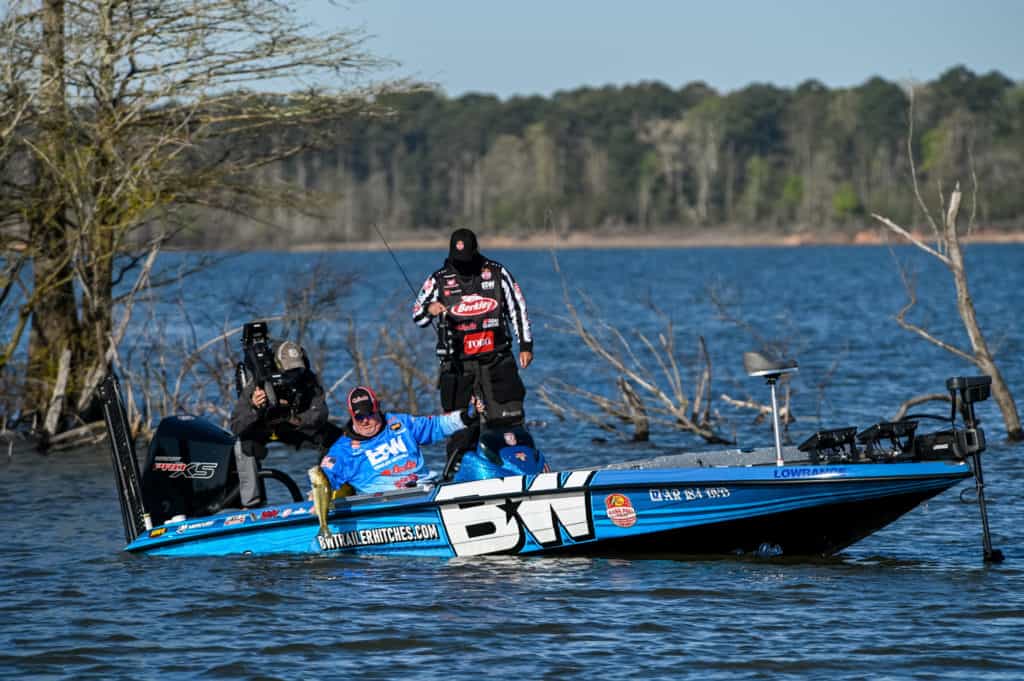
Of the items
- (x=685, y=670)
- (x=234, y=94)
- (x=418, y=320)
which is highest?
(x=234, y=94)

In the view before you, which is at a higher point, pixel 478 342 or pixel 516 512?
pixel 478 342

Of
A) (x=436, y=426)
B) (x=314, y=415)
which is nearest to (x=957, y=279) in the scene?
(x=436, y=426)

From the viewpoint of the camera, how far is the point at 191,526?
422 inches

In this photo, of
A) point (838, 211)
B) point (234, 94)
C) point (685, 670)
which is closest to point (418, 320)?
point (685, 670)

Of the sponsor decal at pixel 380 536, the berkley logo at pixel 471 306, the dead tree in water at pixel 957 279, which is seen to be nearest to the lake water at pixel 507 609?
the sponsor decal at pixel 380 536

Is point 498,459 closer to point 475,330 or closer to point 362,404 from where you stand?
point 362,404

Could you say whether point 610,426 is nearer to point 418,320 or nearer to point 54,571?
point 418,320

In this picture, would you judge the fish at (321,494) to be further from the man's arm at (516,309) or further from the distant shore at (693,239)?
the distant shore at (693,239)

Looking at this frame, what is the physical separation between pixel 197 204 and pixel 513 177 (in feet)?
367

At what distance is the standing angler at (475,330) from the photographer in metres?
11.2

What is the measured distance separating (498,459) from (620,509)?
35.9 inches

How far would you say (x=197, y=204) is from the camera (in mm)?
16562

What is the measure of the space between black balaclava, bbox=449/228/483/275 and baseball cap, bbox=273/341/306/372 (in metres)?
1.43

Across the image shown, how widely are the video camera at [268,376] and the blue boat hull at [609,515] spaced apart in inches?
29.6
